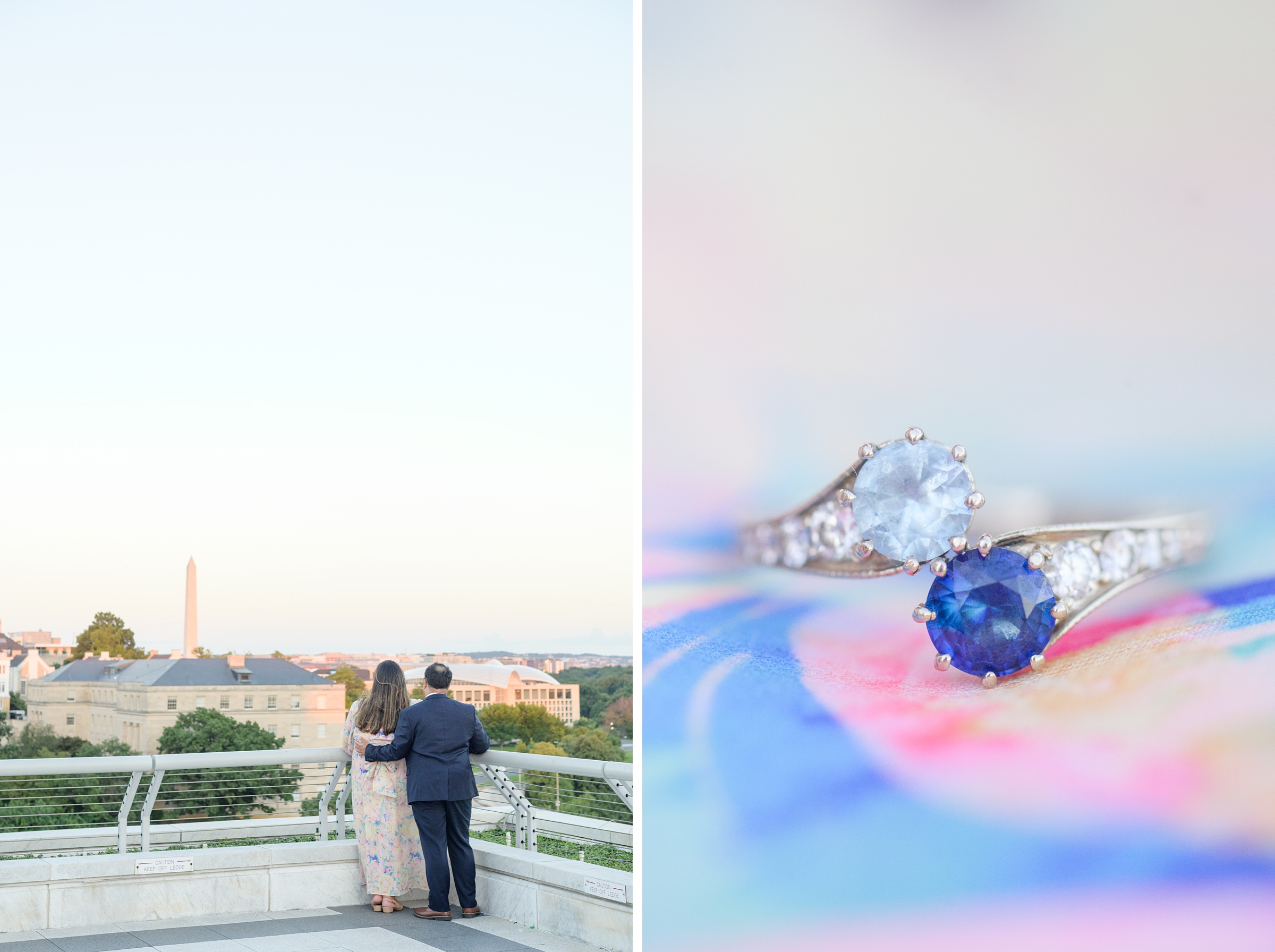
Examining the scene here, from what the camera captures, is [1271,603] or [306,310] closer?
[1271,603]

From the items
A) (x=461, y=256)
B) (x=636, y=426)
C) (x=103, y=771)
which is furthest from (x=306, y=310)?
(x=636, y=426)

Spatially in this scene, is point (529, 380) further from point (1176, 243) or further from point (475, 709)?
point (1176, 243)

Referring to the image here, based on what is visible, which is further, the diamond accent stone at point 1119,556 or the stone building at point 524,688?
the stone building at point 524,688

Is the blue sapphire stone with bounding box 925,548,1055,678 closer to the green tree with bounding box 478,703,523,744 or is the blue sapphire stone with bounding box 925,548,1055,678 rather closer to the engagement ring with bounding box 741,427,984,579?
the engagement ring with bounding box 741,427,984,579

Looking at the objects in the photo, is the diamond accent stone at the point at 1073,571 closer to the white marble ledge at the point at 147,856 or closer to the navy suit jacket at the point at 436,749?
the navy suit jacket at the point at 436,749

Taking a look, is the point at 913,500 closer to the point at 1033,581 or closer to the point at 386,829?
the point at 1033,581

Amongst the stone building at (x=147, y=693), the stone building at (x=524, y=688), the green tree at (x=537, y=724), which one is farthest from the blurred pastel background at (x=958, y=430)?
the stone building at (x=147, y=693)

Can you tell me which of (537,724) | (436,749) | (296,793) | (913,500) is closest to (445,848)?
(436,749)
